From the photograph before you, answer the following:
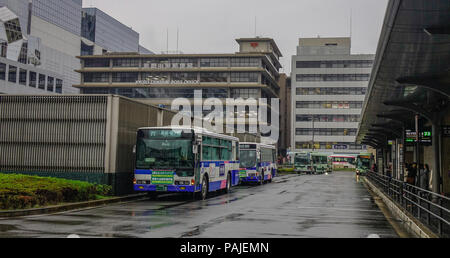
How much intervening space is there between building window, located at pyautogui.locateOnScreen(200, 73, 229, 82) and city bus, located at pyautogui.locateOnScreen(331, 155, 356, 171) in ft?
94.1

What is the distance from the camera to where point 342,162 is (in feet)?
357

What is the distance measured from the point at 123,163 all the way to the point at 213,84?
84.0 m

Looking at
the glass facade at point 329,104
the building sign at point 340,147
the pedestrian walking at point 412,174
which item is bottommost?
the pedestrian walking at point 412,174

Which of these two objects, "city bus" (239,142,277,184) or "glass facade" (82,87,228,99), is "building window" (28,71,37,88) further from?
"city bus" (239,142,277,184)

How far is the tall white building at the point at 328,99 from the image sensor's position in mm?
120625

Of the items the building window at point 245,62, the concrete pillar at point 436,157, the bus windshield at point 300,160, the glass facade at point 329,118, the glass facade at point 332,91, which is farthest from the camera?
the glass facade at point 332,91

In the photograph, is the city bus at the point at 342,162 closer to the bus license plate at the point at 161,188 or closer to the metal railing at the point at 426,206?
the metal railing at the point at 426,206

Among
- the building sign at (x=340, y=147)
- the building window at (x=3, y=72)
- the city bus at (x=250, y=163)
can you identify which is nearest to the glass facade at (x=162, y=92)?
the building window at (x=3, y=72)

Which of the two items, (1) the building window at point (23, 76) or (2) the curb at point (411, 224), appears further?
(1) the building window at point (23, 76)

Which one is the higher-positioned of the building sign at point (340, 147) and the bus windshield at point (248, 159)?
the building sign at point (340, 147)

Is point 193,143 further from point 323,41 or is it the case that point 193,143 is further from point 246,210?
point 323,41

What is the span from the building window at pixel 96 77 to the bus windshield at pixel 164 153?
92.9m

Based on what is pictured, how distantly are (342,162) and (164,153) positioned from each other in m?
91.6

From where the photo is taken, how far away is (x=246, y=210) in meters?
17.7
